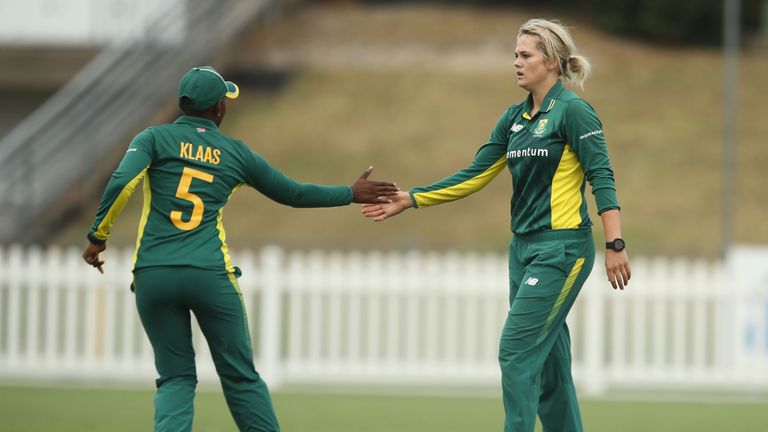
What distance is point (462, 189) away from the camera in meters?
6.72

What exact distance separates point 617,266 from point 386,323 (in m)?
6.73

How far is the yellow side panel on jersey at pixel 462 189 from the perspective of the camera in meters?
6.68

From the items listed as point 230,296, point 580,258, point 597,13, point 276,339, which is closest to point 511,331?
point 580,258

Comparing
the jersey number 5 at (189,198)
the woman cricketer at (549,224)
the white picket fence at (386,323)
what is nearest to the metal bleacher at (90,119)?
the white picket fence at (386,323)

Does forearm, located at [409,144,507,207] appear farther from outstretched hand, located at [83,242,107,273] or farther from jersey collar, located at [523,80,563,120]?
outstretched hand, located at [83,242,107,273]

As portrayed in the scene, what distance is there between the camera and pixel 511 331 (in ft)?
20.1

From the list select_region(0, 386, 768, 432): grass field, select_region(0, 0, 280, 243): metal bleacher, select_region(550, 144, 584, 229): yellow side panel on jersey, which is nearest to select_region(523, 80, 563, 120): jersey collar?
select_region(550, 144, 584, 229): yellow side panel on jersey

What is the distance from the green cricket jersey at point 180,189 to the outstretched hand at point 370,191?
0.76 m

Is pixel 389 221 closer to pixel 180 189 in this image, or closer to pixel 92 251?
pixel 92 251

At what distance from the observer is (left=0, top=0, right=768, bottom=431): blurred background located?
12.1 metres

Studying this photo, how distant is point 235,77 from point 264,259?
20.0 metres

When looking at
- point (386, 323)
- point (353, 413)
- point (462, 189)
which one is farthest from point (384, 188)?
point (386, 323)

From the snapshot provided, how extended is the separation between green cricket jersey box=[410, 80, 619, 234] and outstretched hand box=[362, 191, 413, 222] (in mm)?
697

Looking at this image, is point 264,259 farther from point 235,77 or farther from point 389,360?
point 235,77
